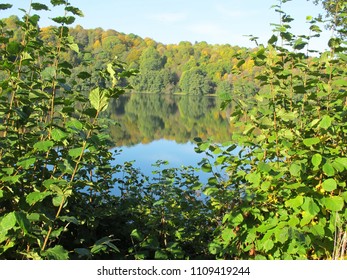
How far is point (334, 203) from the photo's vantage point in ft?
7.28

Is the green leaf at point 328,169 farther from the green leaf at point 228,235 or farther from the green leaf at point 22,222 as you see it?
the green leaf at point 22,222

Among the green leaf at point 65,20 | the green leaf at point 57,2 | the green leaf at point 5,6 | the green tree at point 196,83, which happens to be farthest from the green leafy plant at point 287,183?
the green tree at point 196,83

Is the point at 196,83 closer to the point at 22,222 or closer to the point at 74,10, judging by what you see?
the point at 74,10

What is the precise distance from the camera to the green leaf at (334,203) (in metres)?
2.19

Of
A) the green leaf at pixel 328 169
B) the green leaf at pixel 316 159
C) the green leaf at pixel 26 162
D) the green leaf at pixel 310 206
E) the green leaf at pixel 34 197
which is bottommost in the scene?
the green leaf at pixel 310 206

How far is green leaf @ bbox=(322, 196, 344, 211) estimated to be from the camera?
2.19m

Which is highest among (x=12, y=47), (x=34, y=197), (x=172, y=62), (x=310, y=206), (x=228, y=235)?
(x=172, y=62)

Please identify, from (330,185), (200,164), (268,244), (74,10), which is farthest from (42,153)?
(330,185)

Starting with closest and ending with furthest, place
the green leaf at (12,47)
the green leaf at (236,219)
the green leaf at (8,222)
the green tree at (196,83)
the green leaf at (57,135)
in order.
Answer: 1. the green leaf at (8,222)
2. the green leaf at (57,135)
3. the green leaf at (12,47)
4. the green leaf at (236,219)
5. the green tree at (196,83)

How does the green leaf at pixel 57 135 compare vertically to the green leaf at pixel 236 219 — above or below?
above

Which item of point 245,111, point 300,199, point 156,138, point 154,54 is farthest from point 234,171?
point 154,54

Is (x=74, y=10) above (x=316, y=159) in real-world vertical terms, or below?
above

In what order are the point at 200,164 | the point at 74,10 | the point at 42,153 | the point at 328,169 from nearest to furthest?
the point at 328,169
the point at 74,10
the point at 42,153
the point at 200,164
